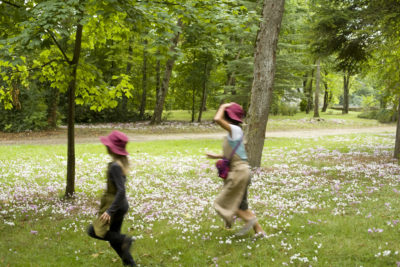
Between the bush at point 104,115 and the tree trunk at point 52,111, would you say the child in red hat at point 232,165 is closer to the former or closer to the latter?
the tree trunk at point 52,111

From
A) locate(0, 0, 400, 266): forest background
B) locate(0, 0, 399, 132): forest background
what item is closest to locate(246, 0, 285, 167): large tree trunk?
locate(0, 0, 400, 266): forest background

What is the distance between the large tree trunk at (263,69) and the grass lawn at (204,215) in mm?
1453

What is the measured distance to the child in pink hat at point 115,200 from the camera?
449cm

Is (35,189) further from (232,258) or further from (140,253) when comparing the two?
(232,258)

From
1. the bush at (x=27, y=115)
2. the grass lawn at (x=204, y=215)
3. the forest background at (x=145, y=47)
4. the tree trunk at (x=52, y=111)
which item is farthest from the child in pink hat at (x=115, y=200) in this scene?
the tree trunk at (x=52, y=111)

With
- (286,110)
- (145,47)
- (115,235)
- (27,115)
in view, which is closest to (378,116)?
A: (286,110)

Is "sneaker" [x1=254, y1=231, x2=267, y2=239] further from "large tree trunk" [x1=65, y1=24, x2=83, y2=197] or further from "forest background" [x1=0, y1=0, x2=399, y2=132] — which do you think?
"large tree trunk" [x1=65, y1=24, x2=83, y2=197]

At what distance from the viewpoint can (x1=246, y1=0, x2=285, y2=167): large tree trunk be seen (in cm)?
1098

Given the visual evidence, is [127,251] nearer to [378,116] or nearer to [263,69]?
[263,69]

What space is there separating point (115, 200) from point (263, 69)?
7.94 meters

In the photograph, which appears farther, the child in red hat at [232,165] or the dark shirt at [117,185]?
the child in red hat at [232,165]

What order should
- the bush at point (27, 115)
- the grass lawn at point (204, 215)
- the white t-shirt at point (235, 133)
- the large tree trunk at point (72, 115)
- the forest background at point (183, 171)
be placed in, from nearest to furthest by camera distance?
1. the grass lawn at point (204, 215)
2. the white t-shirt at point (235, 133)
3. the forest background at point (183, 171)
4. the large tree trunk at point (72, 115)
5. the bush at point (27, 115)

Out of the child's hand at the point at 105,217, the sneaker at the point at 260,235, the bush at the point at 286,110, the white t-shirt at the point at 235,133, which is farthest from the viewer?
the bush at the point at 286,110

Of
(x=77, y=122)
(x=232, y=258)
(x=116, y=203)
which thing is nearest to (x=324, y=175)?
(x=232, y=258)
